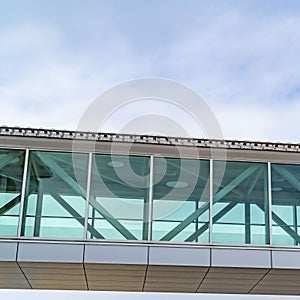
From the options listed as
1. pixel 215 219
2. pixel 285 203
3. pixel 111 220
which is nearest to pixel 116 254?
pixel 111 220

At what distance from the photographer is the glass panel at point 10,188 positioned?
7.61m

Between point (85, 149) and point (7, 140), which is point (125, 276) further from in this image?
point (7, 140)

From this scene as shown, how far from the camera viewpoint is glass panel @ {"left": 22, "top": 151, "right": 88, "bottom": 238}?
7645 millimetres

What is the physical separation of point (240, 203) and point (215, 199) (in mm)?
367

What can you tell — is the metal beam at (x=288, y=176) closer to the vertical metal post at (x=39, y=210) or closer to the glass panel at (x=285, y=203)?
the glass panel at (x=285, y=203)

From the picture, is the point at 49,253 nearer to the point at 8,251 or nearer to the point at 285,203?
the point at 8,251

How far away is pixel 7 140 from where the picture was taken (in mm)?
7973

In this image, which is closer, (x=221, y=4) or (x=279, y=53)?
(x=221, y=4)

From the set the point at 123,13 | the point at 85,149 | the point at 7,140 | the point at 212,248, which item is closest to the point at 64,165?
the point at 85,149

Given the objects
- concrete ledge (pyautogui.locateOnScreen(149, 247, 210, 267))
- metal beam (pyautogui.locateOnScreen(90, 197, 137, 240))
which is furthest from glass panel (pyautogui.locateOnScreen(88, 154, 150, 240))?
concrete ledge (pyautogui.locateOnScreen(149, 247, 210, 267))

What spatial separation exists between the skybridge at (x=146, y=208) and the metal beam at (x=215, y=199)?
17 millimetres

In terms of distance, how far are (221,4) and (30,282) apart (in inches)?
290

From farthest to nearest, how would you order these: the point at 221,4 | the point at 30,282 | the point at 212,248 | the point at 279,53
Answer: the point at 279,53, the point at 221,4, the point at 30,282, the point at 212,248

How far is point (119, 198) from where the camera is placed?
7840 millimetres
